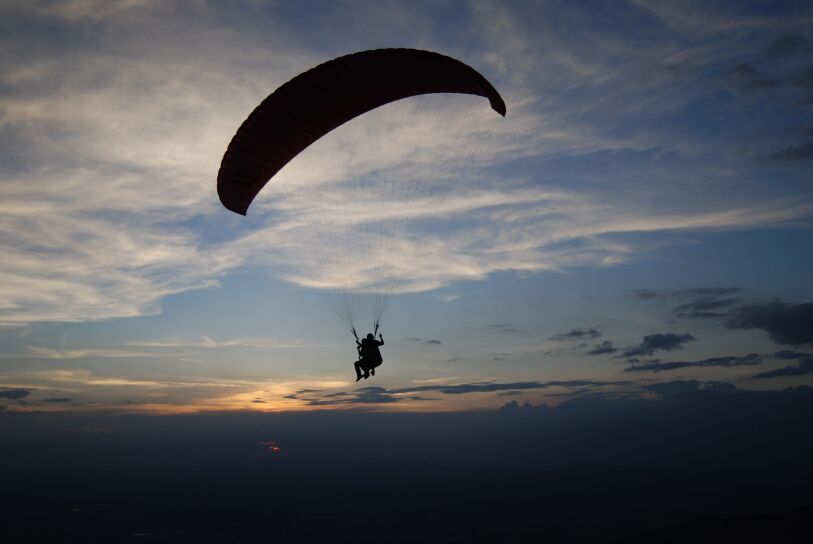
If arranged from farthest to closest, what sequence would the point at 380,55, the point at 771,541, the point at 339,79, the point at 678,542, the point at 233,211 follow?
the point at 678,542 < the point at 771,541 < the point at 233,211 < the point at 339,79 < the point at 380,55

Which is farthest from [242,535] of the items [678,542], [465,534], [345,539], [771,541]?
[771,541]

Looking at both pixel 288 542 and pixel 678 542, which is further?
pixel 288 542

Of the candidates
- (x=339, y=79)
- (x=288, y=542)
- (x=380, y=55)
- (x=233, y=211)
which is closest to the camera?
(x=380, y=55)

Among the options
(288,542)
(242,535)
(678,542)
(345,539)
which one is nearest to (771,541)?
(678,542)

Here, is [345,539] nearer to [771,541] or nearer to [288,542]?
[288,542]

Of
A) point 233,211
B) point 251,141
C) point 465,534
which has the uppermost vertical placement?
point 251,141

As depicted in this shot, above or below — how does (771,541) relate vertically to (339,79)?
below
